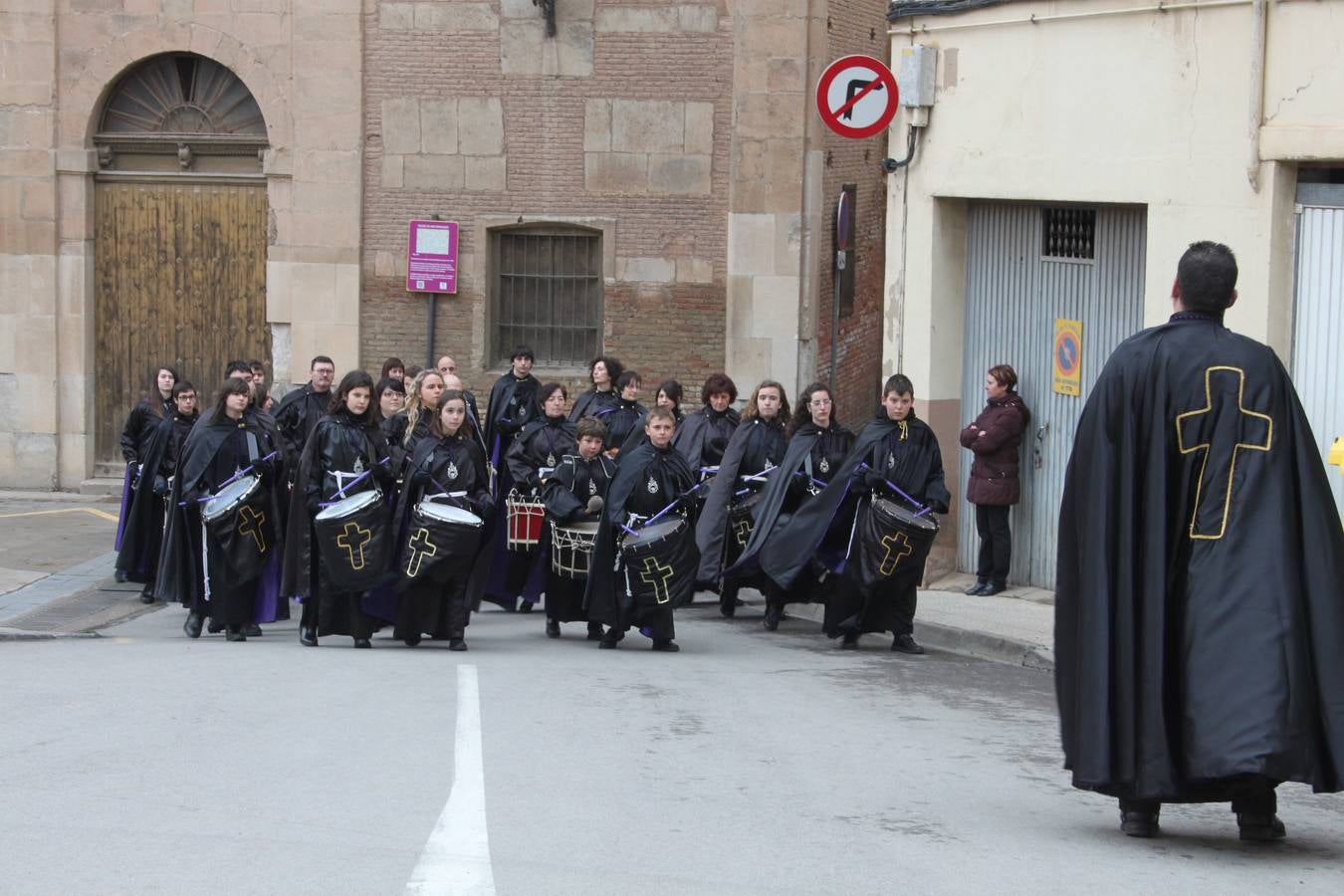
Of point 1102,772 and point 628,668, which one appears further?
point 628,668

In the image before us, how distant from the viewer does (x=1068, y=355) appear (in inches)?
559

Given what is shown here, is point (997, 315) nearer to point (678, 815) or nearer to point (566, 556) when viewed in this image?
point (566, 556)

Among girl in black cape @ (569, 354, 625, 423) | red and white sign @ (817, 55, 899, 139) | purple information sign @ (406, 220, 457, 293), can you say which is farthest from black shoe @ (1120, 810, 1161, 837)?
purple information sign @ (406, 220, 457, 293)

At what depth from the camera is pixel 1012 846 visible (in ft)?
21.2

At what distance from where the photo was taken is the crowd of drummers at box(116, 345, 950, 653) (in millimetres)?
12172

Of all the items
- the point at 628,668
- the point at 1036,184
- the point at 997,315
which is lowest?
the point at 628,668

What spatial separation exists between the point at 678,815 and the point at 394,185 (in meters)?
14.6

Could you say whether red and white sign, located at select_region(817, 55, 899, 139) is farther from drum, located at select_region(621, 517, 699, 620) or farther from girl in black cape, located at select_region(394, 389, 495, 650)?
girl in black cape, located at select_region(394, 389, 495, 650)

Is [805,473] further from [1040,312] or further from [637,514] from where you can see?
[1040,312]

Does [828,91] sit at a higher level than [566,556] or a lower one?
higher

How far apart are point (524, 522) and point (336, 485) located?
1878 mm

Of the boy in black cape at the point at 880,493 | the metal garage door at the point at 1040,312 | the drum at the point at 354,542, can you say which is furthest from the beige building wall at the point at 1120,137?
the drum at the point at 354,542

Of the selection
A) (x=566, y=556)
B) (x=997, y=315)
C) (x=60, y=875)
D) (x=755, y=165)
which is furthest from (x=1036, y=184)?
(x=60, y=875)

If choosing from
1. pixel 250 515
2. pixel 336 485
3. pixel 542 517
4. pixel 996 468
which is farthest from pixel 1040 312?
pixel 250 515
